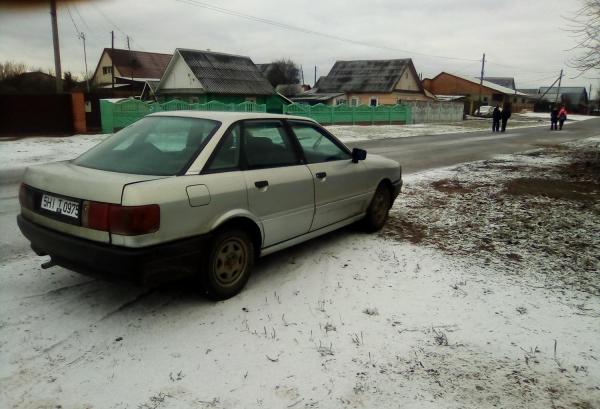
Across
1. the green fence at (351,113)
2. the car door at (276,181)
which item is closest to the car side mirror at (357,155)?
the car door at (276,181)

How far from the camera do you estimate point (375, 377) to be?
2785 millimetres

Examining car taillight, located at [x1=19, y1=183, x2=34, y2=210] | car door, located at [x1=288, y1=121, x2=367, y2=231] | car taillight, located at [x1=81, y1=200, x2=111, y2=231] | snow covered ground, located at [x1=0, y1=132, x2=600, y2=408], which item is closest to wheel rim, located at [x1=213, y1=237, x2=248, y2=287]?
snow covered ground, located at [x1=0, y1=132, x2=600, y2=408]

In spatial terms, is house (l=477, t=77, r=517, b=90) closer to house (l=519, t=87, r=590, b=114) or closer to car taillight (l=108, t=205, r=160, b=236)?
house (l=519, t=87, r=590, b=114)

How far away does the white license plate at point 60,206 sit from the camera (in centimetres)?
320

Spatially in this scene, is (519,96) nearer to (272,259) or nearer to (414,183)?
(414,183)

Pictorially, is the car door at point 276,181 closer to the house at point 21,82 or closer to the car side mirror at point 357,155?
the car side mirror at point 357,155

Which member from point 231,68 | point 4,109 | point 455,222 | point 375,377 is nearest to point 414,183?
point 455,222

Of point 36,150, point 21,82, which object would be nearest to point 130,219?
point 21,82

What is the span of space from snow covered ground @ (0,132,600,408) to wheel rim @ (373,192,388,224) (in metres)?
0.47

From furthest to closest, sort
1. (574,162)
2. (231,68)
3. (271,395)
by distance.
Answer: (231,68)
(574,162)
(271,395)

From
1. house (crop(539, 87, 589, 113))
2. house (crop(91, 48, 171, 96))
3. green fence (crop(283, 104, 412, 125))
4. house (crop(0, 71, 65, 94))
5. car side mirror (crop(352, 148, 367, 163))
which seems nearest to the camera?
house (crop(0, 71, 65, 94))

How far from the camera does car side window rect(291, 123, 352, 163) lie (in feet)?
15.0

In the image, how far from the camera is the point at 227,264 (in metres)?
3.68

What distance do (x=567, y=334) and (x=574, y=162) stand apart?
1203 cm
